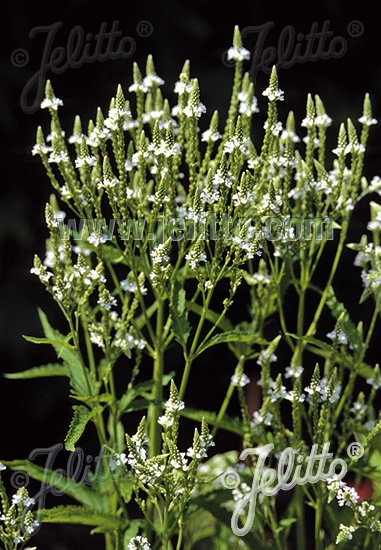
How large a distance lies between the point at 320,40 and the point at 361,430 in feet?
5.45

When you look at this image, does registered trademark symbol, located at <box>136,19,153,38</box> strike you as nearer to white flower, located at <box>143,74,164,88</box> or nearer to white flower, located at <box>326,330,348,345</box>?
white flower, located at <box>143,74,164,88</box>

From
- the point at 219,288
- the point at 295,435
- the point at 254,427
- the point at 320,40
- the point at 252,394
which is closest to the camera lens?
the point at 295,435

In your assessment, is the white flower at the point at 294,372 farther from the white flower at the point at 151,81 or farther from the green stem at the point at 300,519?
the white flower at the point at 151,81

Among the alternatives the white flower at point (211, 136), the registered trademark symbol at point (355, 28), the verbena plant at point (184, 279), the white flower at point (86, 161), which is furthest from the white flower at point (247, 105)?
the registered trademark symbol at point (355, 28)

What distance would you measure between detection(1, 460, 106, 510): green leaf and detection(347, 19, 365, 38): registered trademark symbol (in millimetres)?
2857

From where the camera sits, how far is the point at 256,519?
3102mm

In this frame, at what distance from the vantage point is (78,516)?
8.66ft

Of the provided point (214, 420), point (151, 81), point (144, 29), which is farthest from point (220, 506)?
point (144, 29)

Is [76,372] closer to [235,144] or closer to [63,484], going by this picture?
[63,484]

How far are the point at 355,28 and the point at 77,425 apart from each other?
3039 mm

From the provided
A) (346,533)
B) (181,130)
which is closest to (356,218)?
(181,130)

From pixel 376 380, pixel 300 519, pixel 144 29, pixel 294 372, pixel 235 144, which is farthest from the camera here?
pixel 144 29

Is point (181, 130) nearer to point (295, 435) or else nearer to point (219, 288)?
point (295, 435)

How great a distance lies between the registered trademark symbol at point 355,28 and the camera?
469 centimetres
